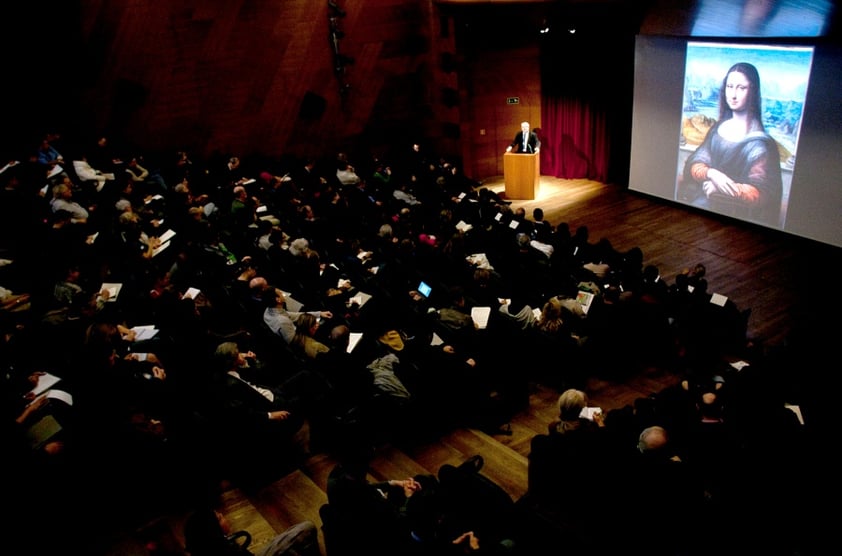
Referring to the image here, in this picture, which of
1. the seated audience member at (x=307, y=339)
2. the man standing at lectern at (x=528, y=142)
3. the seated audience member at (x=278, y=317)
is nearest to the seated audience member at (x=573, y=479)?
the seated audience member at (x=307, y=339)

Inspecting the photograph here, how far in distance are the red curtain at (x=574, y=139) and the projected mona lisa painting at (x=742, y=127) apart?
6.42 feet

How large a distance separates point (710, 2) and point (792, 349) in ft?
12.6

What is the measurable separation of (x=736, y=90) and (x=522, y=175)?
3602mm

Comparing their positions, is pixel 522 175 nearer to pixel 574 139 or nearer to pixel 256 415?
pixel 574 139

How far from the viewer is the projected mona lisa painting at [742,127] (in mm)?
7668

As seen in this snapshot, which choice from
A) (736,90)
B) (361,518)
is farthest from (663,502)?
(736,90)

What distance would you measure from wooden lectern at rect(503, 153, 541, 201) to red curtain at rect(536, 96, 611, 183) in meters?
1.52

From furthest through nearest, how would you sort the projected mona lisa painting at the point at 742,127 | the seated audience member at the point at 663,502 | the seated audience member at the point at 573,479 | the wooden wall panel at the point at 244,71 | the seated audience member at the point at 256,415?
1. the wooden wall panel at the point at 244,71
2. the projected mona lisa painting at the point at 742,127
3. the seated audience member at the point at 256,415
4. the seated audience member at the point at 573,479
5. the seated audience member at the point at 663,502

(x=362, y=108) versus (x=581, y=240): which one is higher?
(x=362, y=108)

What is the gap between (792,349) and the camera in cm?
474

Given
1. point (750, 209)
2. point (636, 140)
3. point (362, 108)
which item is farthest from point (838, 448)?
point (362, 108)

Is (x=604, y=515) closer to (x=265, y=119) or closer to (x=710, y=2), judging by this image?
(x=710, y=2)

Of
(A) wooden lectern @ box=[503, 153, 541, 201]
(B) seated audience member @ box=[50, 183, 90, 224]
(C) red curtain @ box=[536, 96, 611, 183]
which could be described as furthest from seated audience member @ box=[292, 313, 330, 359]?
(C) red curtain @ box=[536, 96, 611, 183]

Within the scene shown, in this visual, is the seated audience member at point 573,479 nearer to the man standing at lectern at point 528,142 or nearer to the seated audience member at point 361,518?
the seated audience member at point 361,518
